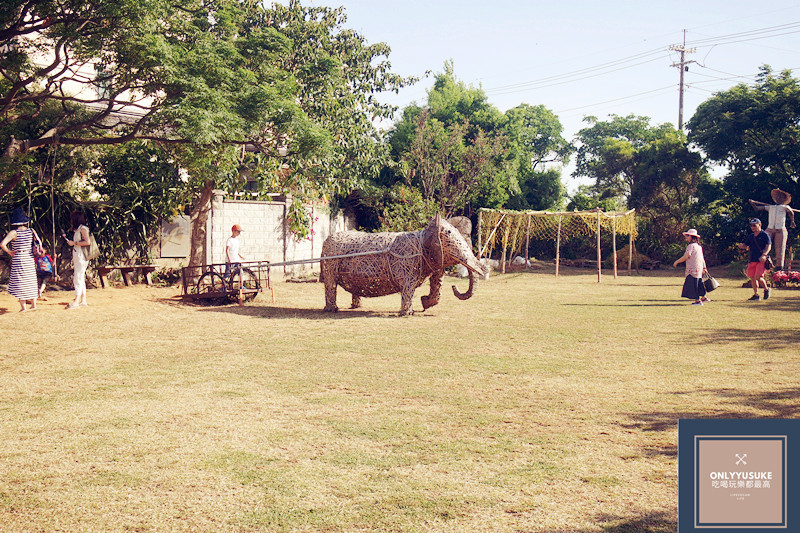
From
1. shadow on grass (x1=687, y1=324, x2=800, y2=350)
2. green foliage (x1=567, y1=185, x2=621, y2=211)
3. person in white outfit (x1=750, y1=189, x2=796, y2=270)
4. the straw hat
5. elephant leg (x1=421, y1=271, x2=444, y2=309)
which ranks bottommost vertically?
shadow on grass (x1=687, y1=324, x2=800, y2=350)

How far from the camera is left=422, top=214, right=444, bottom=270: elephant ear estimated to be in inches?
480

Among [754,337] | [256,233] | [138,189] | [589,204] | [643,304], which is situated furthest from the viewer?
[589,204]

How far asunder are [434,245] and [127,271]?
908 centimetres

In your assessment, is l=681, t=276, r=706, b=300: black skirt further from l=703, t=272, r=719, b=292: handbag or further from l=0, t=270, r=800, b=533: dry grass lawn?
l=0, t=270, r=800, b=533: dry grass lawn

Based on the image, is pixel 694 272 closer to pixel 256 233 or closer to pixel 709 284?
pixel 709 284

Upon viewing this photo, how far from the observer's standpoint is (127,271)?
17.1 metres

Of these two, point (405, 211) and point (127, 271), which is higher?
point (405, 211)

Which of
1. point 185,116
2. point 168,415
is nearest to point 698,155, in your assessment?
point 185,116

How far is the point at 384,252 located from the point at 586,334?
402cm

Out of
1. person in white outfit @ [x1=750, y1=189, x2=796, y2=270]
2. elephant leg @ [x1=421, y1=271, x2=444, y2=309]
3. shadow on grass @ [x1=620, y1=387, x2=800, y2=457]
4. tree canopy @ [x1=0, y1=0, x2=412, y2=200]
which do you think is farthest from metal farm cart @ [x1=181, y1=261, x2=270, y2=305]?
person in white outfit @ [x1=750, y1=189, x2=796, y2=270]

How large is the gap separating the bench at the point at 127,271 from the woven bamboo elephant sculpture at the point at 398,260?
643 cm

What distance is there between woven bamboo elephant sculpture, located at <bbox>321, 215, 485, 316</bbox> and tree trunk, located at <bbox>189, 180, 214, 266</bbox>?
518 cm

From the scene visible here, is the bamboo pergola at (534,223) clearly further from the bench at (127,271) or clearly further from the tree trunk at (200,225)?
the bench at (127,271)

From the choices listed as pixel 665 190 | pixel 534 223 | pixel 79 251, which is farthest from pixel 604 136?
pixel 79 251
